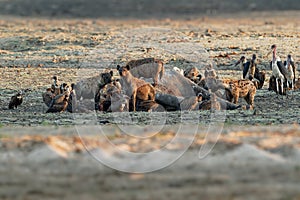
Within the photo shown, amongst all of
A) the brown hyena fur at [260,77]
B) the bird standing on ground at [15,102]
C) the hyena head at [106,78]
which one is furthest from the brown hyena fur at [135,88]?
the brown hyena fur at [260,77]

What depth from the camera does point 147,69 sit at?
1628 cm

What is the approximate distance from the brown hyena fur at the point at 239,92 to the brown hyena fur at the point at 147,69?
1.41 m

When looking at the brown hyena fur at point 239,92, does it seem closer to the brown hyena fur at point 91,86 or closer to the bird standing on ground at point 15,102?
the brown hyena fur at point 91,86

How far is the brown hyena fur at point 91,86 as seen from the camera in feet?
50.1

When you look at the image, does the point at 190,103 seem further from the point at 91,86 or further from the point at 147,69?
the point at 147,69

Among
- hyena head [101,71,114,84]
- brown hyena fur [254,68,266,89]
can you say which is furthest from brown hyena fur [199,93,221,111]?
brown hyena fur [254,68,266,89]

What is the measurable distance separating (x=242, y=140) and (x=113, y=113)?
14.7 ft

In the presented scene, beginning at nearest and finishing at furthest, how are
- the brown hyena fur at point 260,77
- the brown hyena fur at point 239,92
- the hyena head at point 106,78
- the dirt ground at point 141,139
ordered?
the dirt ground at point 141,139
the brown hyena fur at point 239,92
the hyena head at point 106,78
the brown hyena fur at point 260,77

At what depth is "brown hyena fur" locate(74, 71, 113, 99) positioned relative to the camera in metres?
15.3

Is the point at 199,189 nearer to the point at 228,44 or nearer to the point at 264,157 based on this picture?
the point at 264,157

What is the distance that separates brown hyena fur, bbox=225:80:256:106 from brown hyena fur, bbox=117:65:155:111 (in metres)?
1.37

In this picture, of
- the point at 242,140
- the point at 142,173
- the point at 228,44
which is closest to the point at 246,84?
→ the point at 242,140

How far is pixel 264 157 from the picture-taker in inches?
340

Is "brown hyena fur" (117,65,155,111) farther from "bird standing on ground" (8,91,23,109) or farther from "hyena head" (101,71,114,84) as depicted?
"bird standing on ground" (8,91,23,109)
